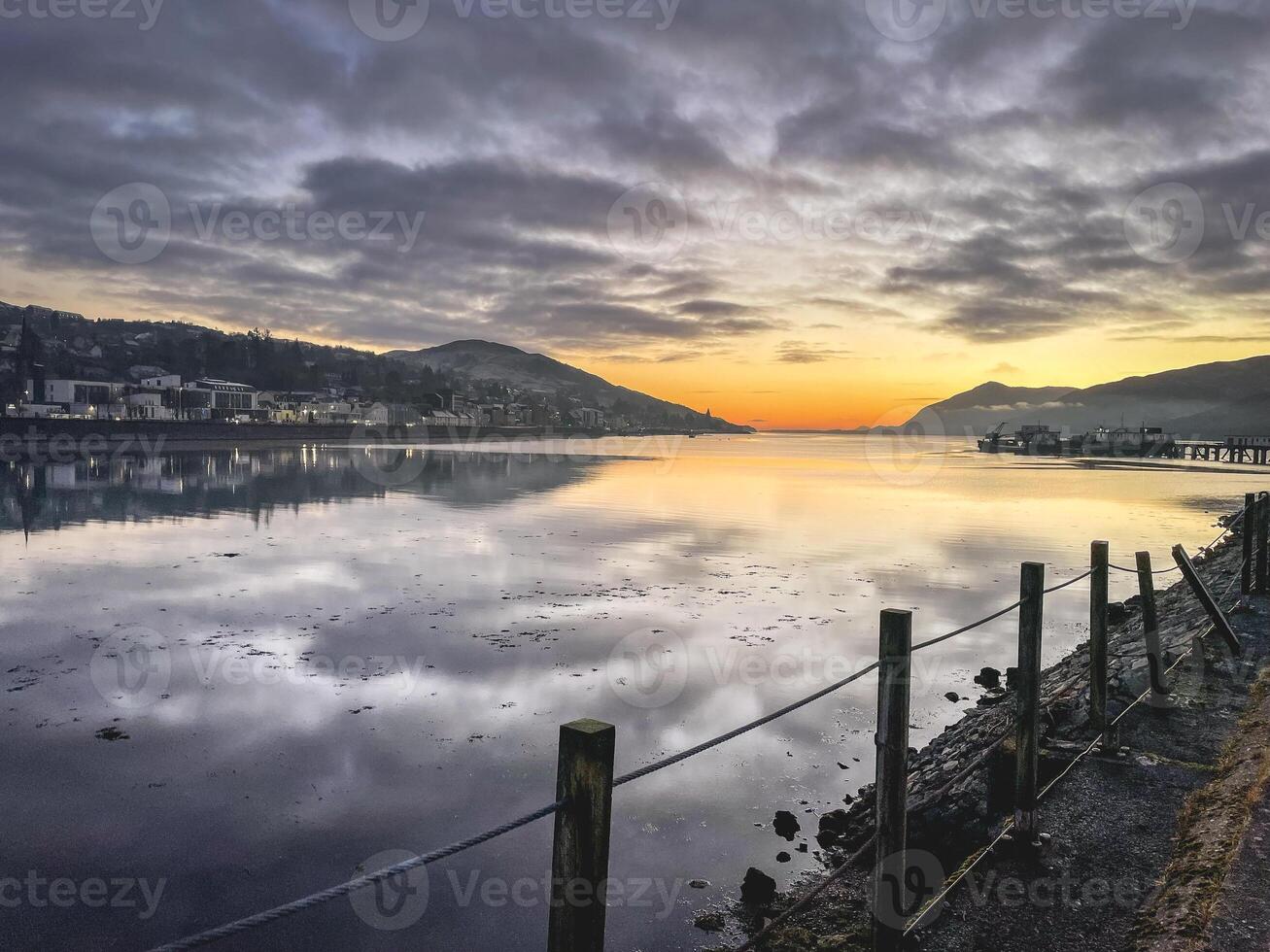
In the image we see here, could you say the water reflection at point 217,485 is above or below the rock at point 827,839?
above

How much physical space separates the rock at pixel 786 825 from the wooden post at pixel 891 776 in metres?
3.08

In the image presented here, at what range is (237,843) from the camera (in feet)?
24.6

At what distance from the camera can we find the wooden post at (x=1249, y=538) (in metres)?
13.4

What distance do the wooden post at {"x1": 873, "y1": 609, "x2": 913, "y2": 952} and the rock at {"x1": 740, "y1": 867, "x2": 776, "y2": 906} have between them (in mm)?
2060

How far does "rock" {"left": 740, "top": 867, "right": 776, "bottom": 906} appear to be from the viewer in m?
6.67

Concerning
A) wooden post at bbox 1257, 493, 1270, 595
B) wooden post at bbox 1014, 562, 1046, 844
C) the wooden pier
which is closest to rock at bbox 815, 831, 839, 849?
wooden post at bbox 1014, 562, 1046, 844

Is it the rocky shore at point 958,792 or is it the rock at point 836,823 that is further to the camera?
the rock at point 836,823

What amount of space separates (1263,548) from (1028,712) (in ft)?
39.5

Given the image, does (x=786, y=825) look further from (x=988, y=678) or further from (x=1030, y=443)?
(x=1030, y=443)

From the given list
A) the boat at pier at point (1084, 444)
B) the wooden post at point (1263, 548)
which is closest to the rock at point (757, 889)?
the wooden post at point (1263, 548)

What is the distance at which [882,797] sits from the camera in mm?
4594

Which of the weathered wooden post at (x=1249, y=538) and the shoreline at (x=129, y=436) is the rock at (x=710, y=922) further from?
the shoreline at (x=129, y=436)

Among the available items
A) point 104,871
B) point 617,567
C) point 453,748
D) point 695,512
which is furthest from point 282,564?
point 695,512

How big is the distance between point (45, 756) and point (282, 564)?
13230mm
